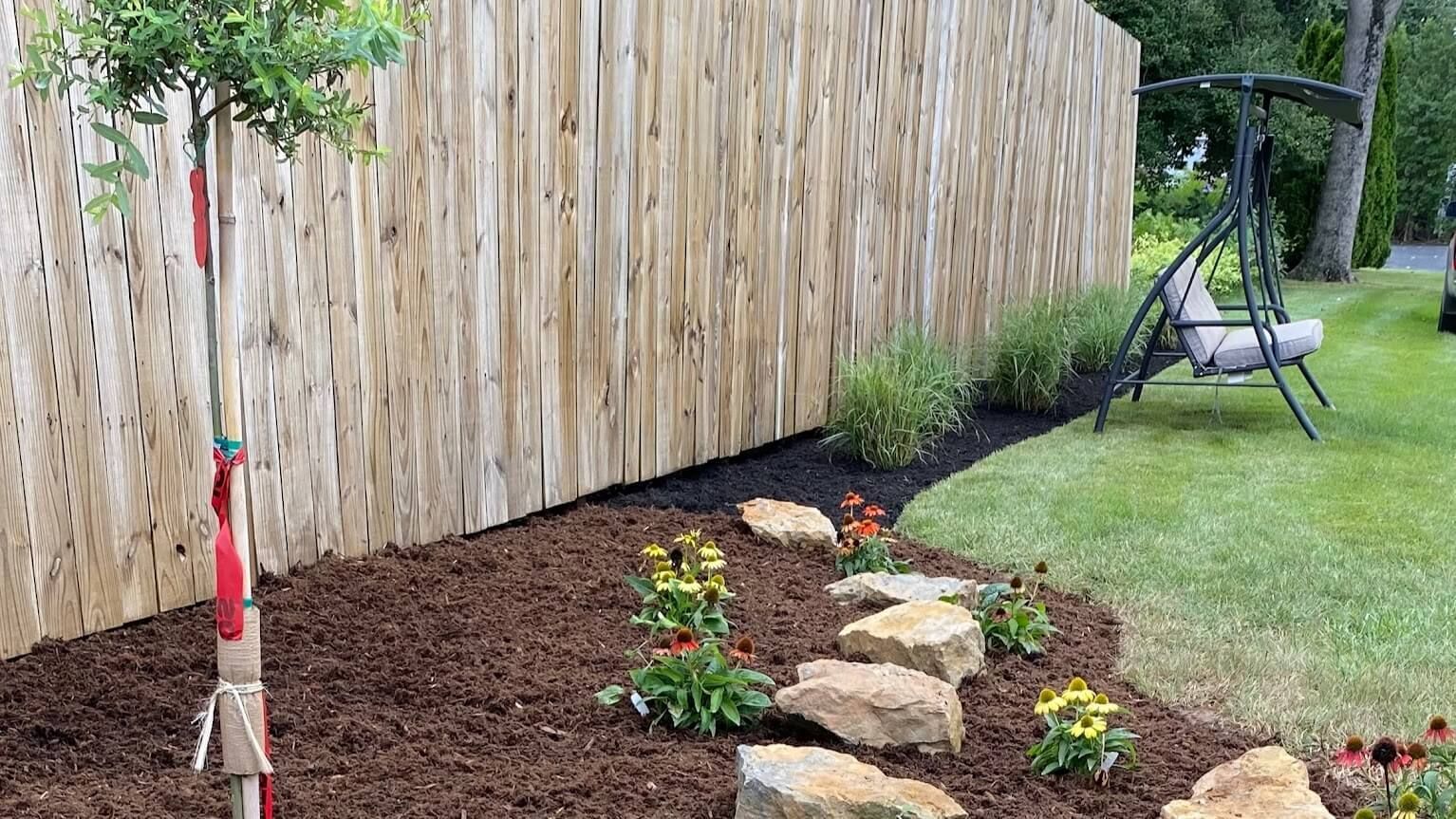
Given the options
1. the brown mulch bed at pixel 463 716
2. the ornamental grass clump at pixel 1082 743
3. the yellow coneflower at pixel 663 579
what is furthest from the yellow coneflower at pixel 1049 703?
the yellow coneflower at pixel 663 579

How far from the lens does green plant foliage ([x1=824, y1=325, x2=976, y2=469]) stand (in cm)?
523

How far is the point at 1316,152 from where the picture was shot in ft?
55.9

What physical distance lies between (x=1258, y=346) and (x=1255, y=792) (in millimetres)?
4469

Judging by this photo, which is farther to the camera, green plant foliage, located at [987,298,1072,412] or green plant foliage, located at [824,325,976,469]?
green plant foliage, located at [987,298,1072,412]

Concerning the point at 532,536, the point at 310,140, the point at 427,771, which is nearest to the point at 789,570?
the point at 532,536

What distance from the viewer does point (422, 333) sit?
353 centimetres

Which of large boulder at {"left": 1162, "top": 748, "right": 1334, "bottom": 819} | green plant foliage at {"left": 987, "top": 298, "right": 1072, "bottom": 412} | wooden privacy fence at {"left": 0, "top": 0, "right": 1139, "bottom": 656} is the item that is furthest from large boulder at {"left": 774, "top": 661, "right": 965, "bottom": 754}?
green plant foliage at {"left": 987, "top": 298, "right": 1072, "bottom": 412}

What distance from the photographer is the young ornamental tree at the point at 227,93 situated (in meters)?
1.51

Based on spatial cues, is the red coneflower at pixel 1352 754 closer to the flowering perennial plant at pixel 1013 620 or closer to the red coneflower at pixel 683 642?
the flowering perennial plant at pixel 1013 620

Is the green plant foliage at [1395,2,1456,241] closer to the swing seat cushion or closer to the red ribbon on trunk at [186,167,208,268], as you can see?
the swing seat cushion

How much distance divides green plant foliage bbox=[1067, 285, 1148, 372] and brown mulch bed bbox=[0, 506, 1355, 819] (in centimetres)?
480

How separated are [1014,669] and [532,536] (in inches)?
66.8

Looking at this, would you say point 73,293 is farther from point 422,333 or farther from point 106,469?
point 422,333

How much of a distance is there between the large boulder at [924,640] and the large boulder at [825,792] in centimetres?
65
